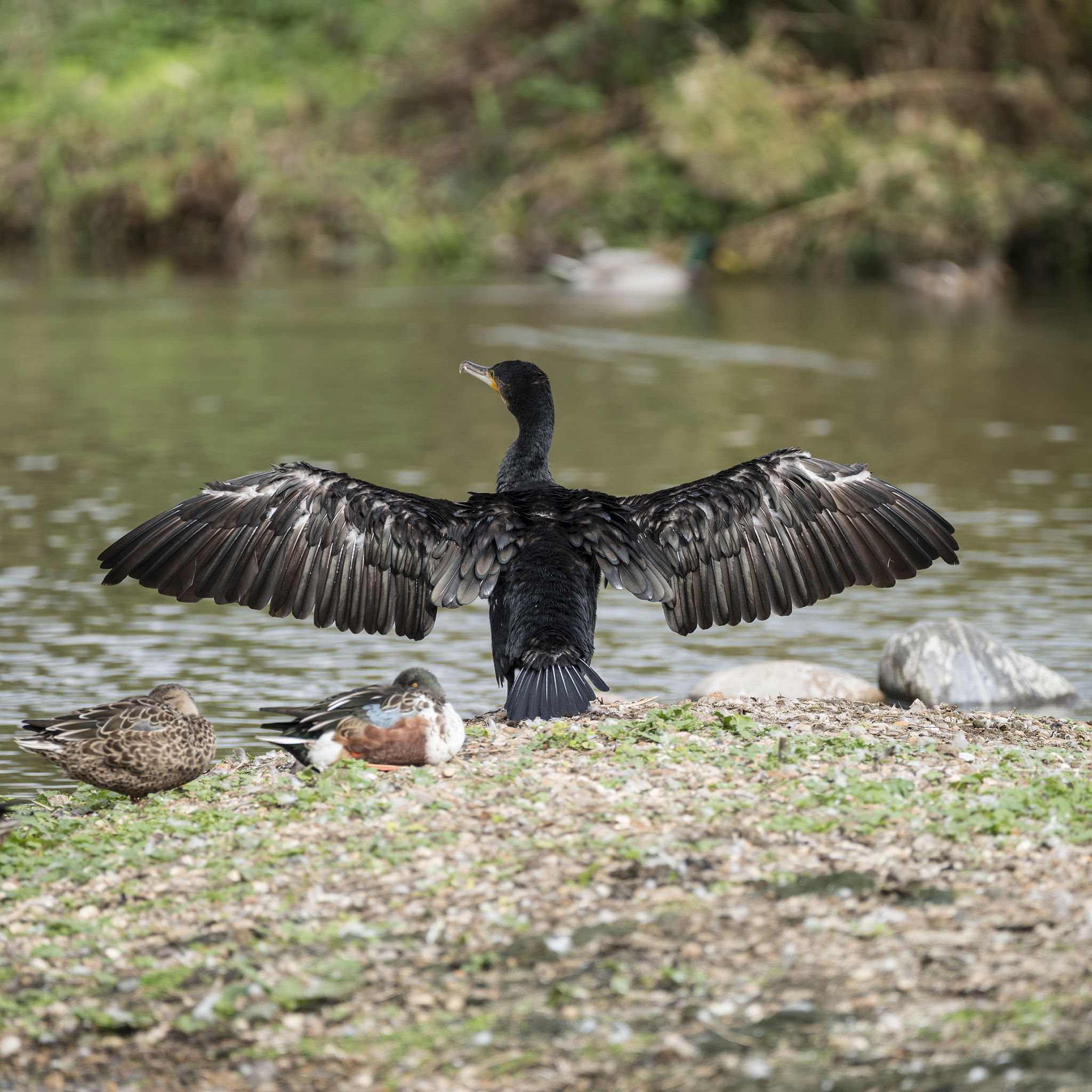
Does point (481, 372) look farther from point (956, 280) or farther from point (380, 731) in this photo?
point (956, 280)

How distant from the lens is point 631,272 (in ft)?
105

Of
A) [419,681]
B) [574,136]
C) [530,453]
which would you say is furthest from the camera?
[574,136]

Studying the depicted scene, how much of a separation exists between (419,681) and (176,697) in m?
0.97

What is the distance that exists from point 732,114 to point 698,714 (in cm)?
2489

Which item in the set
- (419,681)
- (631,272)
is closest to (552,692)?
(419,681)

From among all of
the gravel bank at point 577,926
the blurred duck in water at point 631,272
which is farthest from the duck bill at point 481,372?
the blurred duck in water at point 631,272

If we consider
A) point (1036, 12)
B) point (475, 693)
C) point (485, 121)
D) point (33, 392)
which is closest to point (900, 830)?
point (475, 693)

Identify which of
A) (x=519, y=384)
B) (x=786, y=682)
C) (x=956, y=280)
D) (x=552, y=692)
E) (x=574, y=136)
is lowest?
(x=786, y=682)

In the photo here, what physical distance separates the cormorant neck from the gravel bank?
6.23 feet

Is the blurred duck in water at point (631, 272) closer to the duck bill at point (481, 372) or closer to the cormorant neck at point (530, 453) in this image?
the duck bill at point (481, 372)

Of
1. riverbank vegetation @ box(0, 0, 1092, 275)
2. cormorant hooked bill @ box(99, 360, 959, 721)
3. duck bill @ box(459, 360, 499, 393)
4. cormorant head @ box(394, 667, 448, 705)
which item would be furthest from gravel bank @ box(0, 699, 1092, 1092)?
riverbank vegetation @ box(0, 0, 1092, 275)

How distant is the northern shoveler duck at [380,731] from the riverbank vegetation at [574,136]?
24738mm

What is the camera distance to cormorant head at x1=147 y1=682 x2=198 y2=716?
21.7 feet

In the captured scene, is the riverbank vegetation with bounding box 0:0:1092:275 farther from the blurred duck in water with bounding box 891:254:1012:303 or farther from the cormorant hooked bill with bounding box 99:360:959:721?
the cormorant hooked bill with bounding box 99:360:959:721
